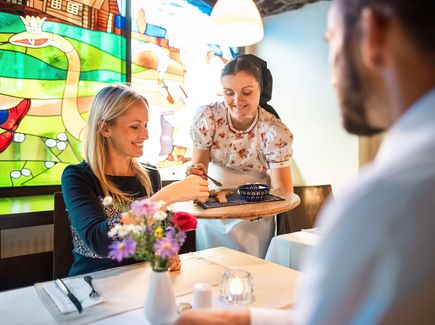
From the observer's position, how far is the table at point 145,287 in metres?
0.88

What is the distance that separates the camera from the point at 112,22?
246cm

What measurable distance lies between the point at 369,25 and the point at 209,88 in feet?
9.15

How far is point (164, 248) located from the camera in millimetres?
739

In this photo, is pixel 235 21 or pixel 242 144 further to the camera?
pixel 235 21

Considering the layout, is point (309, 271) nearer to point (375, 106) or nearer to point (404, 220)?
point (404, 220)

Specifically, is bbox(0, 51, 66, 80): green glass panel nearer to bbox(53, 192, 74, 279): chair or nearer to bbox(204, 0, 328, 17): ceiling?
bbox(53, 192, 74, 279): chair

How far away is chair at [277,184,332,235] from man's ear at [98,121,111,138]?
1.09 metres

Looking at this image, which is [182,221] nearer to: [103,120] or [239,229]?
[103,120]

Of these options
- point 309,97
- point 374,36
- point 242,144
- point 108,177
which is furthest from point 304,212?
point 374,36

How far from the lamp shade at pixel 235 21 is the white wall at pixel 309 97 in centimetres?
104

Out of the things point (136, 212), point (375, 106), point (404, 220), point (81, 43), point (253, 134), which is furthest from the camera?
point (81, 43)

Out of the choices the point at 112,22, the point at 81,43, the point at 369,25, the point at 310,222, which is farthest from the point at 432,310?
the point at 112,22

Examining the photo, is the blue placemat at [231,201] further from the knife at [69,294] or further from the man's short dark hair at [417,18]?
the man's short dark hair at [417,18]

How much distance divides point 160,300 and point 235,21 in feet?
5.68
